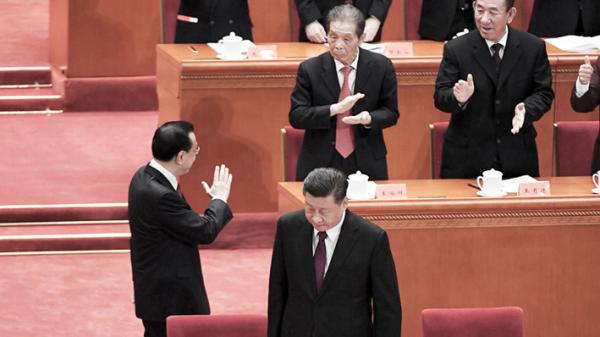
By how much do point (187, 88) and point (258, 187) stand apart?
543 mm

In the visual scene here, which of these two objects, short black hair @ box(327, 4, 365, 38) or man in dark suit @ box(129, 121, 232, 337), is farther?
short black hair @ box(327, 4, 365, 38)

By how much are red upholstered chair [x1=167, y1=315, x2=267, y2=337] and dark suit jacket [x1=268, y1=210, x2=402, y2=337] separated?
0.09 m

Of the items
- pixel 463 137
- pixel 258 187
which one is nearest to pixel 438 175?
pixel 463 137

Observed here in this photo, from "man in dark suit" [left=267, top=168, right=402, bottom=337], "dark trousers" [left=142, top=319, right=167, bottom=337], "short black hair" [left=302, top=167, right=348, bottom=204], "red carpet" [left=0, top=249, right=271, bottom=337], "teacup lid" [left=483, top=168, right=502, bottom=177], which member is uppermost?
"short black hair" [left=302, top=167, right=348, bottom=204]

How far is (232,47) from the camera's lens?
6.23 m

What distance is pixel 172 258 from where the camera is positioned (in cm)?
444

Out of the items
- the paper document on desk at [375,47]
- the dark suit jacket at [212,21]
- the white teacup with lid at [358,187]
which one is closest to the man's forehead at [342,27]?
the white teacup with lid at [358,187]

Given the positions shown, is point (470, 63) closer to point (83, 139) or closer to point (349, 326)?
point (349, 326)

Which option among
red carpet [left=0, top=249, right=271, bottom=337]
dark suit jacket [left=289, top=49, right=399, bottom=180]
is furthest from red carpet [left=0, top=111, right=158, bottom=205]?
dark suit jacket [left=289, top=49, right=399, bottom=180]

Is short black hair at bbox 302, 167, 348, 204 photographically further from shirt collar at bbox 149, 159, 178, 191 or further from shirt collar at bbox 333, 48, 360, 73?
shirt collar at bbox 333, 48, 360, 73

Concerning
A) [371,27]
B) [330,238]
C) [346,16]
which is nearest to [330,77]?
[346,16]

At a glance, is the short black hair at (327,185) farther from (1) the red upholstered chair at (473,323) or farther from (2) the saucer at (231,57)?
(2) the saucer at (231,57)

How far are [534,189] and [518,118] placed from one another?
0.87ft

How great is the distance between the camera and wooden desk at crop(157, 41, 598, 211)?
618cm
